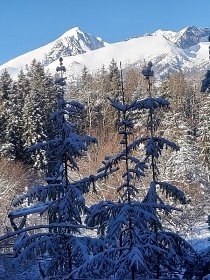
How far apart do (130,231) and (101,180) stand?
2.81 meters

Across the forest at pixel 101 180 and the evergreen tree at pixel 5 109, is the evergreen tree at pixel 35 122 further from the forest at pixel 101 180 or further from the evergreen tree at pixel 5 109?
the evergreen tree at pixel 5 109

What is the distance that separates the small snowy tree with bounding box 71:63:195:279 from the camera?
5.45 meters

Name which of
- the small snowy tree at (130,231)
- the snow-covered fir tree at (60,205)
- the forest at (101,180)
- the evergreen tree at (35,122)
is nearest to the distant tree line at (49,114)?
the evergreen tree at (35,122)

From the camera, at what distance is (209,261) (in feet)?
20.6

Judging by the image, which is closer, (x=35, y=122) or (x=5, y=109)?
(x=35, y=122)

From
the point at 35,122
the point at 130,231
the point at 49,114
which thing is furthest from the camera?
Result: the point at 35,122

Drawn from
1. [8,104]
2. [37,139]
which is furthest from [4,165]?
[8,104]

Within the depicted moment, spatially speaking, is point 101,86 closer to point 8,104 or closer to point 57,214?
point 8,104

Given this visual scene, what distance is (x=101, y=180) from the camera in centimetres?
825

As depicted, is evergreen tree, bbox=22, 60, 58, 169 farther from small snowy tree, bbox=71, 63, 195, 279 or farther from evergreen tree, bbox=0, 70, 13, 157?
small snowy tree, bbox=71, 63, 195, 279

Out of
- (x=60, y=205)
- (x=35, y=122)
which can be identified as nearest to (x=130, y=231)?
(x=60, y=205)

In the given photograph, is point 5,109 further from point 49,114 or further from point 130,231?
point 130,231

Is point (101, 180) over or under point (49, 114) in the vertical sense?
under

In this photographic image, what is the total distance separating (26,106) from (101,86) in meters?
15.4
